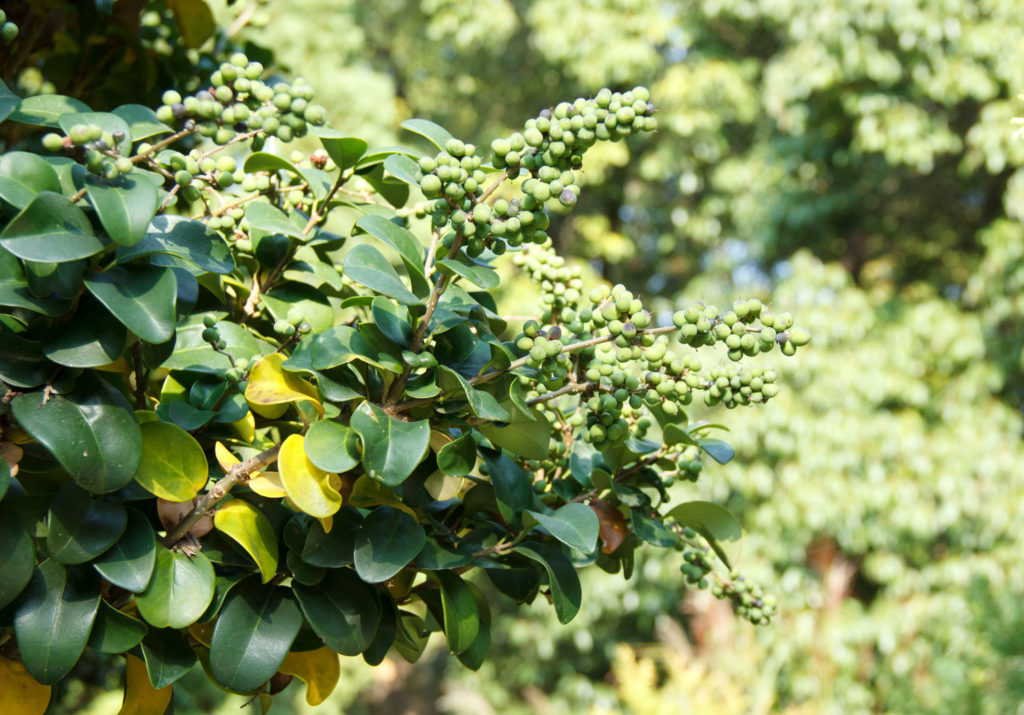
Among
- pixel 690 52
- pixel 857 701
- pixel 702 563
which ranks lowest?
pixel 702 563

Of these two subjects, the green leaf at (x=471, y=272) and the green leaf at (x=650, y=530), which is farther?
the green leaf at (x=650, y=530)

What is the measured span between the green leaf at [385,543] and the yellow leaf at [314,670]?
0.43 feet

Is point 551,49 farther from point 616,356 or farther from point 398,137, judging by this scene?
point 616,356

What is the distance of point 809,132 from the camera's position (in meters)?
4.01

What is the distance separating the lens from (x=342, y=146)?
55cm

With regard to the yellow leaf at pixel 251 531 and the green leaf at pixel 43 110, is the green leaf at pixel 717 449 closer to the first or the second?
the yellow leaf at pixel 251 531

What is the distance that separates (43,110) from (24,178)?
0.24ft

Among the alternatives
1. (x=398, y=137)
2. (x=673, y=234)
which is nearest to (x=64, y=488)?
(x=673, y=234)

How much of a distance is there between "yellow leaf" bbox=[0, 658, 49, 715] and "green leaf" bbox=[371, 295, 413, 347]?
0.92 ft

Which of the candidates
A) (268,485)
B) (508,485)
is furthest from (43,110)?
(508,485)

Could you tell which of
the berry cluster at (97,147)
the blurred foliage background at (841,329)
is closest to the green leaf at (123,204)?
the berry cluster at (97,147)

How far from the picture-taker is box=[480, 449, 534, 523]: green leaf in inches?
21.0

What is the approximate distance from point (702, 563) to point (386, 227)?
344 millimetres

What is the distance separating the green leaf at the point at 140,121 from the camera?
52cm
